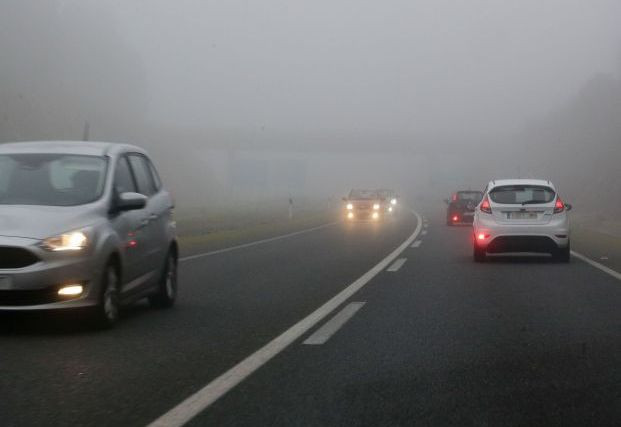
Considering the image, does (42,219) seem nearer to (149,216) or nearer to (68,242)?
(68,242)

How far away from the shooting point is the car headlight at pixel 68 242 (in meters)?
8.30

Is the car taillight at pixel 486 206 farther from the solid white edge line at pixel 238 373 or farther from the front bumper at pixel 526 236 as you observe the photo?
the solid white edge line at pixel 238 373

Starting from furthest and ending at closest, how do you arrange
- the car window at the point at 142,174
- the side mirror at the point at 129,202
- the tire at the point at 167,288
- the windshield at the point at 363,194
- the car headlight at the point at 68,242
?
1. the windshield at the point at 363,194
2. the tire at the point at 167,288
3. the car window at the point at 142,174
4. the side mirror at the point at 129,202
5. the car headlight at the point at 68,242

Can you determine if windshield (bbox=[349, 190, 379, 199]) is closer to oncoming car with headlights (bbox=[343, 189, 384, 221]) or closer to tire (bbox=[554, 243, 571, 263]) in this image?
oncoming car with headlights (bbox=[343, 189, 384, 221])

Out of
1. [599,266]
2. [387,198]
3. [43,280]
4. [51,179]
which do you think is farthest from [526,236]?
[387,198]

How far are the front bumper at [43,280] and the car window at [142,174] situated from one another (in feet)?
6.46

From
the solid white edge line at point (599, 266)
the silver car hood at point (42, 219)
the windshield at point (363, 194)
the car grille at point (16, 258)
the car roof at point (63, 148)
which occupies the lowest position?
the windshield at point (363, 194)

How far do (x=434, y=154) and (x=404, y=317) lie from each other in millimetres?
96689

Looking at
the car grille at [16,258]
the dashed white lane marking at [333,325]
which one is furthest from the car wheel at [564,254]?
the car grille at [16,258]

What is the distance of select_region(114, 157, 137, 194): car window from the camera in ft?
31.5

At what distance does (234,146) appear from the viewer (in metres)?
95.3

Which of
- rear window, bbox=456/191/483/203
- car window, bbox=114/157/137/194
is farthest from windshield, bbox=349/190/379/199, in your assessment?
car window, bbox=114/157/137/194

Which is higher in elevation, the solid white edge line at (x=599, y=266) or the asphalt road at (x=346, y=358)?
the asphalt road at (x=346, y=358)

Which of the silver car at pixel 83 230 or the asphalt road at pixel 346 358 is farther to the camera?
the silver car at pixel 83 230
